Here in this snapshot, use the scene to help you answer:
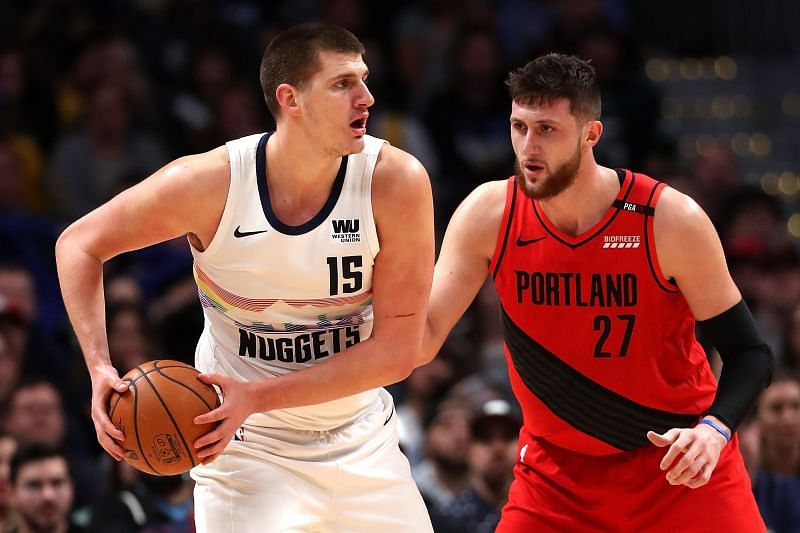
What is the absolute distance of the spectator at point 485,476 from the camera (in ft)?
25.0

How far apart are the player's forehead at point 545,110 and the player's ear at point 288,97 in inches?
33.4

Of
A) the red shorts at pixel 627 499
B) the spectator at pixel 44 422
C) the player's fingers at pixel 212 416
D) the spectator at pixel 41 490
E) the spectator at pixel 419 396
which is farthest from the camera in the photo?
the spectator at pixel 419 396

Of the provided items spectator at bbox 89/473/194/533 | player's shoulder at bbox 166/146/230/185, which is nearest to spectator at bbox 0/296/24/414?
spectator at bbox 89/473/194/533

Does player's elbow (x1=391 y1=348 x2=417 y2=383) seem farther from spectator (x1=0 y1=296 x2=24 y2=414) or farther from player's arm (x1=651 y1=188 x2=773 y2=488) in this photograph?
spectator (x1=0 y1=296 x2=24 y2=414)

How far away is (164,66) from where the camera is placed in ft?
36.9

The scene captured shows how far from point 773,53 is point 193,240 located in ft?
29.6

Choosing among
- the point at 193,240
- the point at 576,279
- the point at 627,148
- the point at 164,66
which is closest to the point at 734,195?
the point at 627,148

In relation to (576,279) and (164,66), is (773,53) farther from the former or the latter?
(576,279)

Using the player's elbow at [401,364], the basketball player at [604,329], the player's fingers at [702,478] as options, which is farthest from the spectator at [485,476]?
the player's fingers at [702,478]

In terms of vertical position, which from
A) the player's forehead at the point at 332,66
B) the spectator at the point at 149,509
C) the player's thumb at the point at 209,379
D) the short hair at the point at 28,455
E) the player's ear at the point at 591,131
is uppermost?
the player's forehead at the point at 332,66

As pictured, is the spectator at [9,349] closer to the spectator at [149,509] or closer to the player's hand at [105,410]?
the spectator at [149,509]

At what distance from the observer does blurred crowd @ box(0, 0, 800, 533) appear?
7617 mm

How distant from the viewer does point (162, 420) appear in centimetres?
438

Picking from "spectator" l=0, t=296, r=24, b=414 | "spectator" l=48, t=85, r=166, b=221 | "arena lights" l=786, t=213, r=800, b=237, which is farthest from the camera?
"arena lights" l=786, t=213, r=800, b=237
